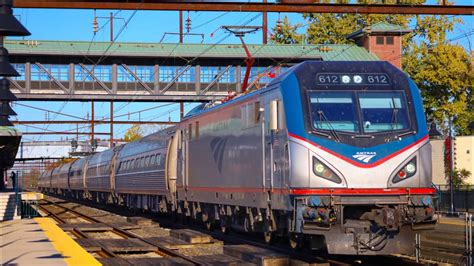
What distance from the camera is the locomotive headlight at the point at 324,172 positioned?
44.0ft

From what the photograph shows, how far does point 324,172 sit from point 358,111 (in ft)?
4.44

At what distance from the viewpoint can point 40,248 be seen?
1720 centimetres

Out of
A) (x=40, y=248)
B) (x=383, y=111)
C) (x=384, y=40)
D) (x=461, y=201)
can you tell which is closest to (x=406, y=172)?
(x=383, y=111)

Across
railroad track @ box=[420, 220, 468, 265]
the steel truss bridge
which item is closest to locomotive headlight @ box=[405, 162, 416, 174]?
railroad track @ box=[420, 220, 468, 265]

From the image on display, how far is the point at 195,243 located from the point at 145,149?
519 inches

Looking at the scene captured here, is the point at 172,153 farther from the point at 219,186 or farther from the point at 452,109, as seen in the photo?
the point at 452,109

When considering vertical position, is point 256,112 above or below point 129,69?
below

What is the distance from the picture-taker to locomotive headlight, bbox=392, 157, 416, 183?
13.7 meters

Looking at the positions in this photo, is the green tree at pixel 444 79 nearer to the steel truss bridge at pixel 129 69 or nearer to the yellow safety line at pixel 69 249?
the steel truss bridge at pixel 129 69

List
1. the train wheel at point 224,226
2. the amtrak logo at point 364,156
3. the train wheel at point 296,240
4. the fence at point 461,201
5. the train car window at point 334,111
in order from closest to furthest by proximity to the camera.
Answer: the amtrak logo at point 364,156
the train car window at point 334,111
the train wheel at point 296,240
the train wheel at point 224,226
the fence at point 461,201

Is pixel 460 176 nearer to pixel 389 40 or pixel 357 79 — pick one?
pixel 389 40

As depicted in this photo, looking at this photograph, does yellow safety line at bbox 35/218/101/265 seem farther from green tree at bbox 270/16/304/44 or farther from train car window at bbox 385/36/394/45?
green tree at bbox 270/16/304/44

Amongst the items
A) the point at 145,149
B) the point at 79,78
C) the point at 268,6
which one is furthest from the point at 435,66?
the point at 268,6

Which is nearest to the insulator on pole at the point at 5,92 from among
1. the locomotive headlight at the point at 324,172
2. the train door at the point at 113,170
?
the locomotive headlight at the point at 324,172
